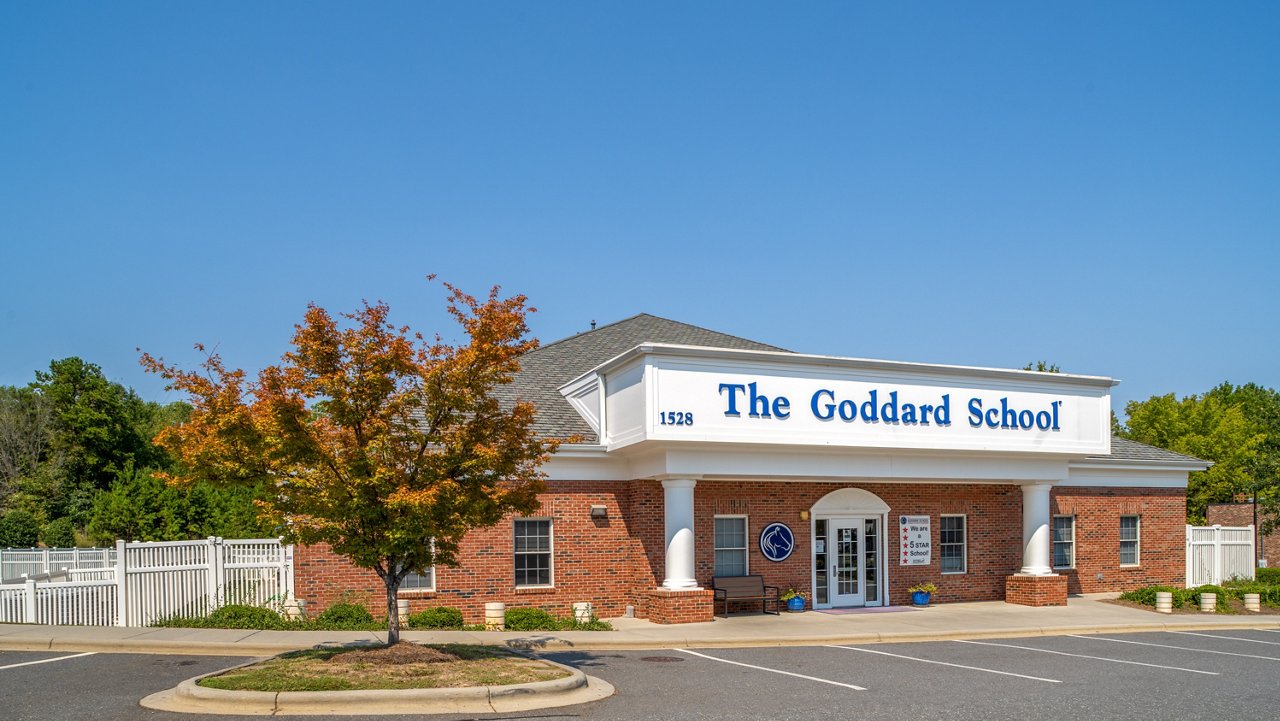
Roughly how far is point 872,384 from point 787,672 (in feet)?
30.1

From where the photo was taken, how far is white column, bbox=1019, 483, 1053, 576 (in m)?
25.8

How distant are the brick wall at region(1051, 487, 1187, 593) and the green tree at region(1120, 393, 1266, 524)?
2720cm

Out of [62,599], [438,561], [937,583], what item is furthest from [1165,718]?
[62,599]

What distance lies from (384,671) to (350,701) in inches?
50.9

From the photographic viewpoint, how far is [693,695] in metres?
13.4

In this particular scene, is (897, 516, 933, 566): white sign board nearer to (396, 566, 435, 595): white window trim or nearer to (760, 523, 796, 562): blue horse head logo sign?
(760, 523, 796, 562): blue horse head logo sign

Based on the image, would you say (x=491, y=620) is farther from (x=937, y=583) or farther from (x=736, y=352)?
(x=937, y=583)

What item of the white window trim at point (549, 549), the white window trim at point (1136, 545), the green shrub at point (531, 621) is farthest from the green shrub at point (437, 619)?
the white window trim at point (1136, 545)

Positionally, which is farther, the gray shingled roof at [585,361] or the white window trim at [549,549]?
the gray shingled roof at [585,361]

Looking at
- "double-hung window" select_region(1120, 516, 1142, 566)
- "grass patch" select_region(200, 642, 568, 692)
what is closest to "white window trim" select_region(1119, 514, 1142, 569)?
"double-hung window" select_region(1120, 516, 1142, 566)

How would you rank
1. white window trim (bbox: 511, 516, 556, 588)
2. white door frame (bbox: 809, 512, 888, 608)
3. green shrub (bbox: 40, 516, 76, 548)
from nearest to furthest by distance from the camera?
white window trim (bbox: 511, 516, 556, 588) → white door frame (bbox: 809, 512, 888, 608) → green shrub (bbox: 40, 516, 76, 548)

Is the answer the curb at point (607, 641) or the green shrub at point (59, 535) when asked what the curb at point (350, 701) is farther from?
the green shrub at point (59, 535)

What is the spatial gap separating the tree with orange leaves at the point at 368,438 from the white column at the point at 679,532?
742 centimetres

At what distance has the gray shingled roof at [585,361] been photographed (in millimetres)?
24247
